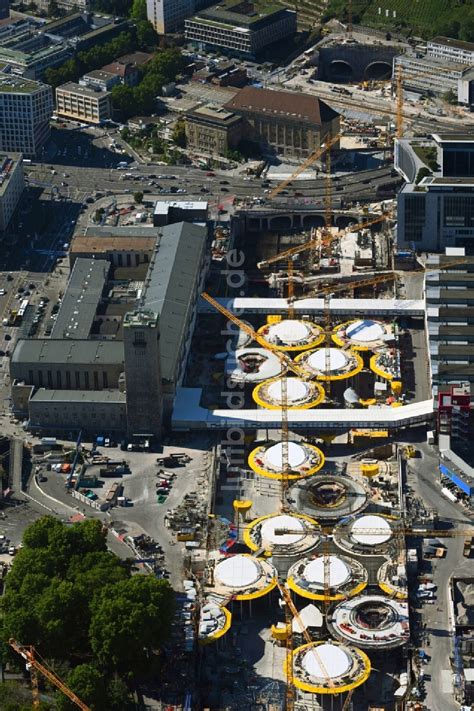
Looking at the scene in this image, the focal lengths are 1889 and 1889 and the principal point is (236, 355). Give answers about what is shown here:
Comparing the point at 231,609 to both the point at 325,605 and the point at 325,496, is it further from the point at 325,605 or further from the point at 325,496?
the point at 325,496

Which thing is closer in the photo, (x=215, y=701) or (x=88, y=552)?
(x=215, y=701)

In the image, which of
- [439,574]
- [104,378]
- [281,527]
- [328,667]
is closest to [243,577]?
[281,527]

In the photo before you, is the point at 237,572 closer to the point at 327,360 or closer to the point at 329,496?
the point at 329,496

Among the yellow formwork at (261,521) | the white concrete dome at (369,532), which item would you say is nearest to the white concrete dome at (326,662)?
the white concrete dome at (369,532)

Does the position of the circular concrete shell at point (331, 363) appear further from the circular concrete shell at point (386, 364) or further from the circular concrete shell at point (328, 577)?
the circular concrete shell at point (328, 577)

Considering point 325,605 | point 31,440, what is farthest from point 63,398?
point 325,605

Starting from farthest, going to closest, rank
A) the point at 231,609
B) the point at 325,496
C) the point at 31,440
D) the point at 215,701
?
the point at 31,440 → the point at 325,496 → the point at 231,609 → the point at 215,701

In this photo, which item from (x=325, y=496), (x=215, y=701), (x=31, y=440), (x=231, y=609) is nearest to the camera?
(x=215, y=701)

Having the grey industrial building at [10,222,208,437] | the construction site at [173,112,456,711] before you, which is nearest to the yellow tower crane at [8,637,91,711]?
the construction site at [173,112,456,711]
